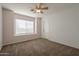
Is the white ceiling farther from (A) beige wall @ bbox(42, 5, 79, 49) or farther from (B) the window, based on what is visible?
(B) the window

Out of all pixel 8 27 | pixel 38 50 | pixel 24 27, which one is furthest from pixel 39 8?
pixel 38 50

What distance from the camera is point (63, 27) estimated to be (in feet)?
5.74

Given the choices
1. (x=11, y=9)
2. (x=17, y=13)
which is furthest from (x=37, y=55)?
(x=11, y=9)

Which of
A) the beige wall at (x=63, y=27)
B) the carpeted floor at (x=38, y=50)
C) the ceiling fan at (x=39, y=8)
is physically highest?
the ceiling fan at (x=39, y=8)

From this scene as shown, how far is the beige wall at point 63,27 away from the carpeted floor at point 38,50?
0.10 m

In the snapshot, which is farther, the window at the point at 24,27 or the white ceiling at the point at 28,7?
the window at the point at 24,27

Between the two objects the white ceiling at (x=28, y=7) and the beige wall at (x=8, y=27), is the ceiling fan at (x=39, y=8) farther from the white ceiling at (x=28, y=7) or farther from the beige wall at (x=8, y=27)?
the beige wall at (x=8, y=27)

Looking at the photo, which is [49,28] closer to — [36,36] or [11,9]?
[36,36]

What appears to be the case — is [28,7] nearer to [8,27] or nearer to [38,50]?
[8,27]

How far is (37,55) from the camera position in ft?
5.47

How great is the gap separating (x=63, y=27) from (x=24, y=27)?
2.50 feet

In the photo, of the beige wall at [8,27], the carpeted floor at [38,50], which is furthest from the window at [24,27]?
the carpeted floor at [38,50]

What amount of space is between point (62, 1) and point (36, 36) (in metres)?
0.81

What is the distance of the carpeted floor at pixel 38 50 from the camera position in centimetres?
167
